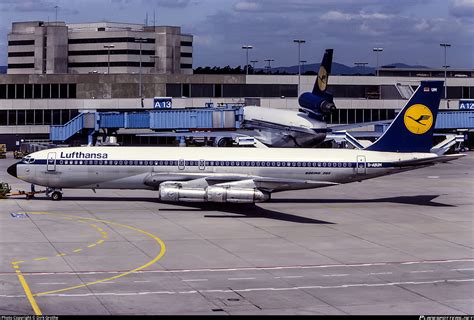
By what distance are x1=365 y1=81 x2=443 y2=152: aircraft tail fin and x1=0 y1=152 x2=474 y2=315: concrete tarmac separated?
5.07 meters

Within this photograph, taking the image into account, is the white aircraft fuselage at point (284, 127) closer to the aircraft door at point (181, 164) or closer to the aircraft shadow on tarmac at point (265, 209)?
the aircraft shadow on tarmac at point (265, 209)

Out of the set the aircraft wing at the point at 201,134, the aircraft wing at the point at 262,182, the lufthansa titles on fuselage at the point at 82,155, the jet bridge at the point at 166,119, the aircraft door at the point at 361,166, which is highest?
the jet bridge at the point at 166,119

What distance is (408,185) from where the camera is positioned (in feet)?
263

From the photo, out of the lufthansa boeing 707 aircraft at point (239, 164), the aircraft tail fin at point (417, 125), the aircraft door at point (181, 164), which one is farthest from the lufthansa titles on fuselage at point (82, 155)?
the aircraft tail fin at point (417, 125)

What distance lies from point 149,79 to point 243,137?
150ft

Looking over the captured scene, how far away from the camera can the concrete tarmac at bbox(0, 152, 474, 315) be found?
32.4 meters

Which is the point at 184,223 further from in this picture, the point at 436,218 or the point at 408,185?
the point at 408,185

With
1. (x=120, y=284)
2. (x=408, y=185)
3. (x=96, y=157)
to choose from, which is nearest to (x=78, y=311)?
(x=120, y=284)

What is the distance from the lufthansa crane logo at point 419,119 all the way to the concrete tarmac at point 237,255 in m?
6.46

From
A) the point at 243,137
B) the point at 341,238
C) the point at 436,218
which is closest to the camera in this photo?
the point at 341,238

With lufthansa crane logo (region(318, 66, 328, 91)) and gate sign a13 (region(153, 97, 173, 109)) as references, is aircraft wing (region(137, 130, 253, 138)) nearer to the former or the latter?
lufthansa crane logo (region(318, 66, 328, 91))

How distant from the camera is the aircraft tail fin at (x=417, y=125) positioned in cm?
6350

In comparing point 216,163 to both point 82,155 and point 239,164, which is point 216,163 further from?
point 82,155

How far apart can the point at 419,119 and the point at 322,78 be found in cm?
4474
